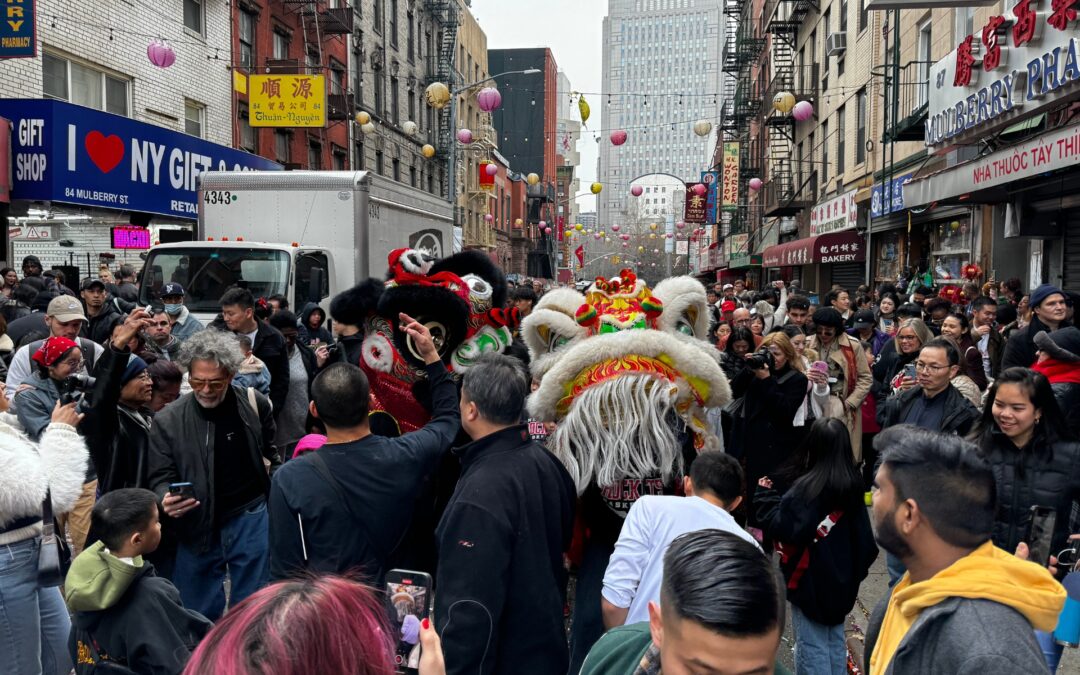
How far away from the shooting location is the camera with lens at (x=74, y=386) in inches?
186

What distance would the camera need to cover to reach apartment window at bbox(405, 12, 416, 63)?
35625mm

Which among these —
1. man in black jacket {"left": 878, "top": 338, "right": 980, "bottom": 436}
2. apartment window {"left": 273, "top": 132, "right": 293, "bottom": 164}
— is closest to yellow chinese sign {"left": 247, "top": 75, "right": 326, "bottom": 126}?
apartment window {"left": 273, "top": 132, "right": 293, "bottom": 164}

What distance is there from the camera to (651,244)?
84.6 meters

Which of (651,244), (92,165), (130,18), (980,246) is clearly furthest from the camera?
(651,244)

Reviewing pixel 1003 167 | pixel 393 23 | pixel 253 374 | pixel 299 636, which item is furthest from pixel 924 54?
pixel 393 23

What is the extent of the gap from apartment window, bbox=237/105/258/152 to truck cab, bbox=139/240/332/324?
11.1 m

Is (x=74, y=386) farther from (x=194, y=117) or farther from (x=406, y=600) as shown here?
(x=194, y=117)

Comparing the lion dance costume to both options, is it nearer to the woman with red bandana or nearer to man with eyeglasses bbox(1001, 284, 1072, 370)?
the woman with red bandana

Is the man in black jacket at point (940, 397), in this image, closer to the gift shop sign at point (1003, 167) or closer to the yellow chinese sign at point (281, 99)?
the gift shop sign at point (1003, 167)

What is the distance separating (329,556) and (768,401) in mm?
3592

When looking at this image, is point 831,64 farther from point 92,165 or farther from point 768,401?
point 768,401

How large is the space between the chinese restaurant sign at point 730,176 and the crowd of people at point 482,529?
115 feet

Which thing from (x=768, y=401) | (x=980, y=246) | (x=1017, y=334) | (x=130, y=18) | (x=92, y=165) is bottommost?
(x=768, y=401)

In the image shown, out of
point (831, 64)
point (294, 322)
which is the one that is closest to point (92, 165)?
point (294, 322)
